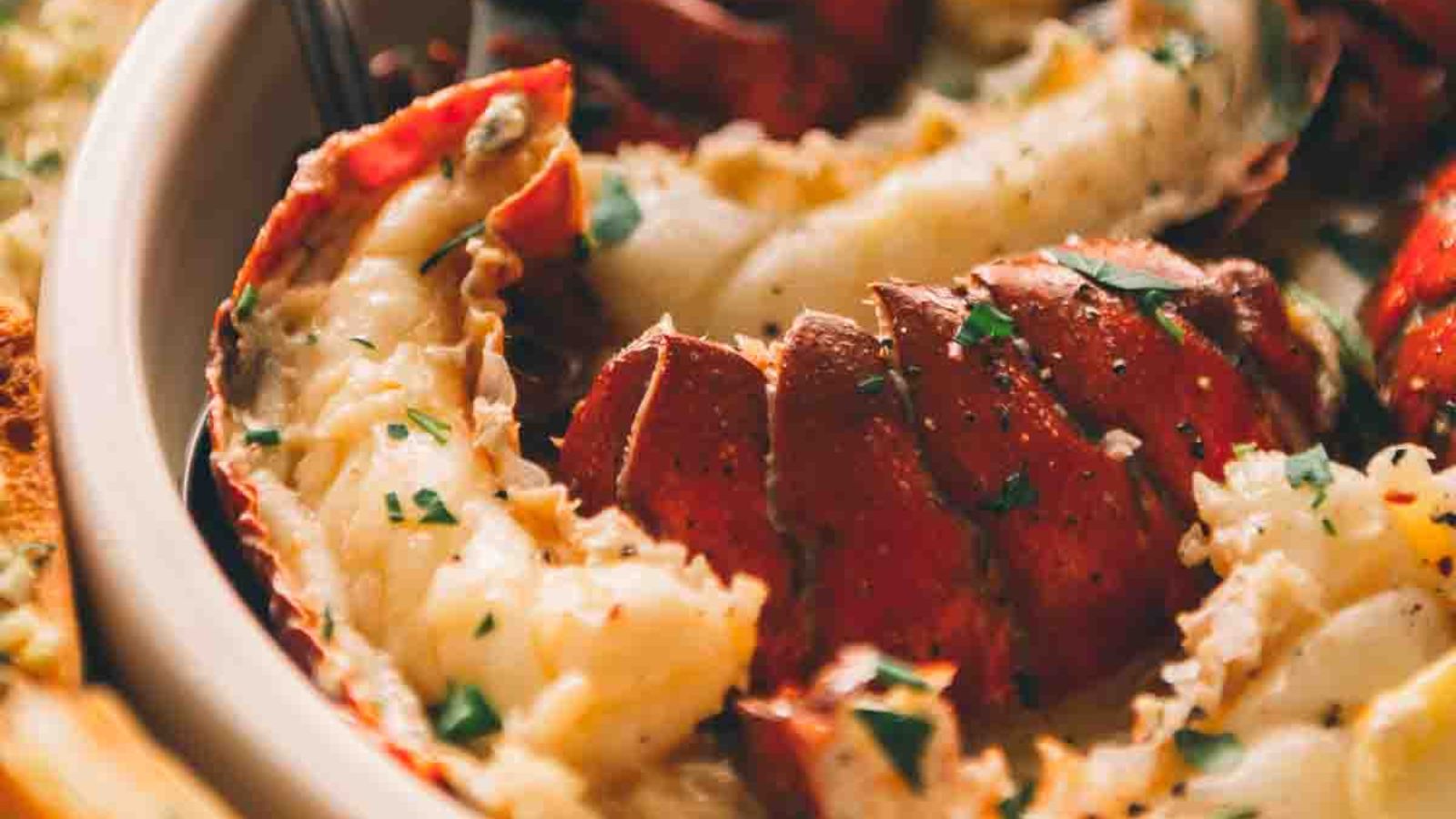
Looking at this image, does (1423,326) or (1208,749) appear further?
(1423,326)

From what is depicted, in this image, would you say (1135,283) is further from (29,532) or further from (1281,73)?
(29,532)

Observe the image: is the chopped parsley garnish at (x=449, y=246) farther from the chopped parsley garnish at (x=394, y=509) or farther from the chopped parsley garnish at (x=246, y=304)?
the chopped parsley garnish at (x=394, y=509)

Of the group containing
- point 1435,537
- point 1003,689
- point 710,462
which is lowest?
point 1003,689

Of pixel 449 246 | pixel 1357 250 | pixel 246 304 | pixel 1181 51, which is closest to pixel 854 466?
pixel 449 246

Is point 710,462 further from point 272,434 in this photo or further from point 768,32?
point 768,32

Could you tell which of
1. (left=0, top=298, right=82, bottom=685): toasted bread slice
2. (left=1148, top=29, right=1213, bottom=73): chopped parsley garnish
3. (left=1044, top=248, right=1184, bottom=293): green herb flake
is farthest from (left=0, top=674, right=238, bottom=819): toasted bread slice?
(left=1148, top=29, right=1213, bottom=73): chopped parsley garnish

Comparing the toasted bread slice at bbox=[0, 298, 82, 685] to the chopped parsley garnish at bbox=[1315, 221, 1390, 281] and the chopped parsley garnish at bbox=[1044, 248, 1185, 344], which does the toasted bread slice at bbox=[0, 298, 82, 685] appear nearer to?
the chopped parsley garnish at bbox=[1044, 248, 1185, 344]

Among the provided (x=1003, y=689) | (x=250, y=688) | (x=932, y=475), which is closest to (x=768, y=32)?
(x=932, y=475)
